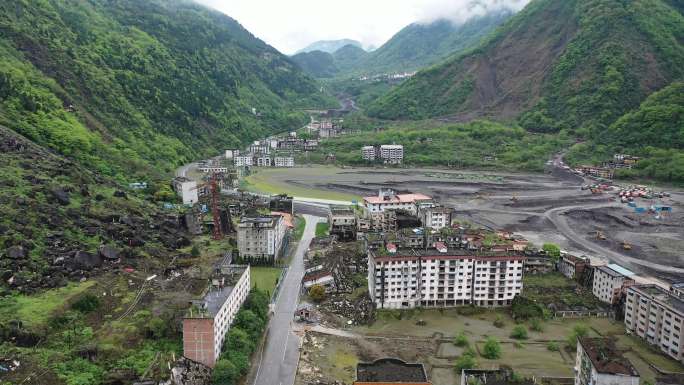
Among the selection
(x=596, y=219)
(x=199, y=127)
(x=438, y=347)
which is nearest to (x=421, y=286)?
(x=438, y=347)

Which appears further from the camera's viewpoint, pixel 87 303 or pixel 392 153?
pixel 392 153

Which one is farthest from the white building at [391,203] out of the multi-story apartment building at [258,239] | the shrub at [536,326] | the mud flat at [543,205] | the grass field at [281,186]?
the shrub at [536,326]

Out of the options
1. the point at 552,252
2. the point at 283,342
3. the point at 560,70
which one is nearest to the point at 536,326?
the point at 552,252

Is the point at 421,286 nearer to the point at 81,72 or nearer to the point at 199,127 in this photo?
the point at 81,72

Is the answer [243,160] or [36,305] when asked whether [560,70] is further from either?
[36,305]

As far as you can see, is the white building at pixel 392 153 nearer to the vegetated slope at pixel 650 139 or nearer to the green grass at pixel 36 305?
the vegetated slope at pixel 650 139
